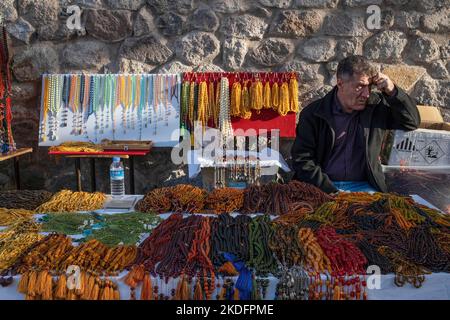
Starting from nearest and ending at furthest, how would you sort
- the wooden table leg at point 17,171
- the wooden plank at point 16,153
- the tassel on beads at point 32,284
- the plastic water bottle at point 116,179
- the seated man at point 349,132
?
the tassel on beads at point 32,284
the plastic water bottle at point 116,179
the seated man at point 349,132
the wooden plank at point 16,153
the wooden table leg at point 17,171

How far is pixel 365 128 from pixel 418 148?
2.82ft

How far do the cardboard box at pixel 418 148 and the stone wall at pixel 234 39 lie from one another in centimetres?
98

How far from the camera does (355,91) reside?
3.40 meters

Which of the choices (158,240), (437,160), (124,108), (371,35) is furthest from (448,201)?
(124,108)

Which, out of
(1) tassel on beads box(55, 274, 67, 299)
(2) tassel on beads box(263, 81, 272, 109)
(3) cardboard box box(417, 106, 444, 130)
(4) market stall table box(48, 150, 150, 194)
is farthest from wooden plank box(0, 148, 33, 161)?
(3) cardboard box box(417, 106, 444, 130)

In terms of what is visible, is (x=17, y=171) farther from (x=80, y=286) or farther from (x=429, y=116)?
(x=429, y=116)

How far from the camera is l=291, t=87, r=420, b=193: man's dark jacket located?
3.48 meters

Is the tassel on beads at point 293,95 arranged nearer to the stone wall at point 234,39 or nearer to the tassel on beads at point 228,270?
the stone wall at point 234,39

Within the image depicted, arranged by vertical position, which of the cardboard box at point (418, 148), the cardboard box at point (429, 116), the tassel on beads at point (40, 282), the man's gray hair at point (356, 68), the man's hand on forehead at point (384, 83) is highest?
the man's gray hair at point (356, 68)

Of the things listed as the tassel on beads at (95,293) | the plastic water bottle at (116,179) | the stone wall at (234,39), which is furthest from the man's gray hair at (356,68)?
the tassel on beads at (95,293)

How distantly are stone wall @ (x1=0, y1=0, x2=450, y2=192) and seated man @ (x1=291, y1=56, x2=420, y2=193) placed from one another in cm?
139

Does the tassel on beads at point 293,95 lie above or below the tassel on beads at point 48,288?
above

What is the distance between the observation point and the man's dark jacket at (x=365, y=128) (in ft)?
11.4
